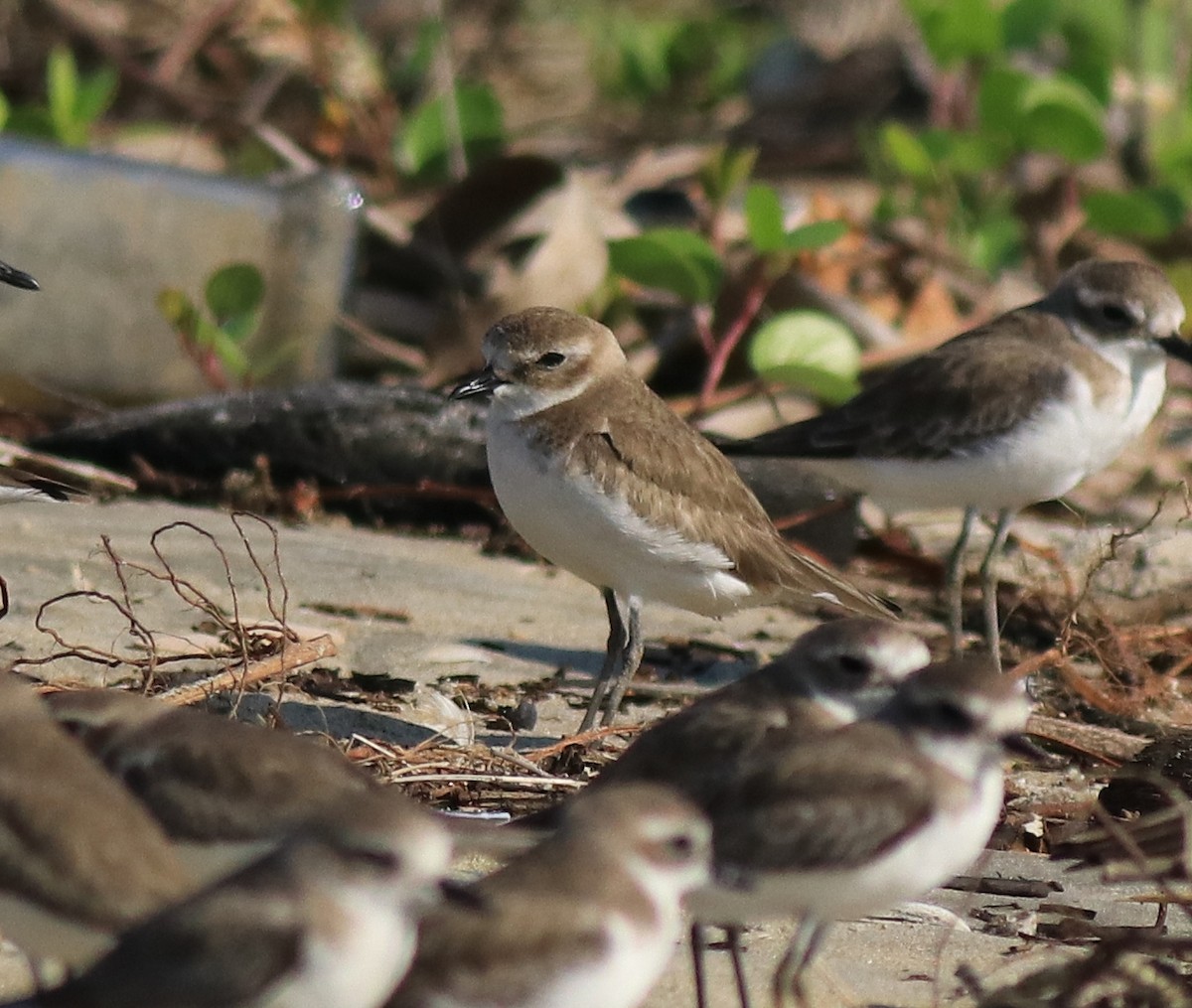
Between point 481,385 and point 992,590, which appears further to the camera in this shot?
point 992,590

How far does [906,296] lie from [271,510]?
3.74 meters

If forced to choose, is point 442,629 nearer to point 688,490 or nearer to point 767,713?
point 688,490

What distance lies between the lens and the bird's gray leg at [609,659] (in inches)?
197

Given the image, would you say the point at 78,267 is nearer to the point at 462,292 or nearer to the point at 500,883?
the point at 462,292

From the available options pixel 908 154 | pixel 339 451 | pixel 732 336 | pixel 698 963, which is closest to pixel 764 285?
pixel 732 336

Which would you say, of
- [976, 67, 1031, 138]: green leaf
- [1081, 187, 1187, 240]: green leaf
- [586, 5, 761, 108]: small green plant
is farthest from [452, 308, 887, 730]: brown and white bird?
[586, 5, 761, 108]: small green plant

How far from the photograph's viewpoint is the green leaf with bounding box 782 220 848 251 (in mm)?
7055

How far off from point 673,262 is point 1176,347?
Answer: 180cm

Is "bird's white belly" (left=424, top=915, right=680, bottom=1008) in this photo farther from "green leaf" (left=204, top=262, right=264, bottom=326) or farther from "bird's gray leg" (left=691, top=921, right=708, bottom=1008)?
"green leaf" (left=204, top=262, right=264, bottom=326)

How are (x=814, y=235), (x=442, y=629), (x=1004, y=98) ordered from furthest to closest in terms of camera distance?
(x=1004, y=98) < (x=814, y=235) < (x=442, y=629)

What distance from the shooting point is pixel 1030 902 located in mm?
4070

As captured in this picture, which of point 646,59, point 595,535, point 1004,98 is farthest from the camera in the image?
point 646,59

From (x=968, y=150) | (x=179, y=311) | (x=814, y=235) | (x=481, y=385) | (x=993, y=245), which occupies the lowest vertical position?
(x=993, y=245)

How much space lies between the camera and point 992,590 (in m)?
6.25
